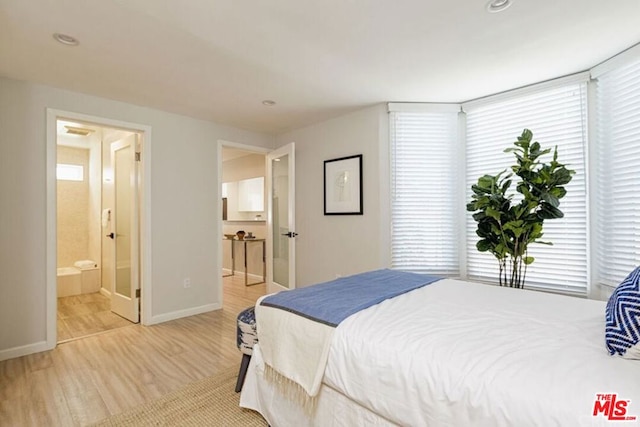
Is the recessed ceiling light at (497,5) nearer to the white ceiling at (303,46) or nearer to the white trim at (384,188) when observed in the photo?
the white ceiling at (303,46)

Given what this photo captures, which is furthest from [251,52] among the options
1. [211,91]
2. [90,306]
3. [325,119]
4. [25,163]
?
[90,306]

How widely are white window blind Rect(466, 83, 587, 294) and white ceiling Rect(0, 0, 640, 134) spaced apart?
252mm

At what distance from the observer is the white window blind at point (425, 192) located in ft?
11.7

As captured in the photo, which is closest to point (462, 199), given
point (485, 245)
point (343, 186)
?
point (485, 245)

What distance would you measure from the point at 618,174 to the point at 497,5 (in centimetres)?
178

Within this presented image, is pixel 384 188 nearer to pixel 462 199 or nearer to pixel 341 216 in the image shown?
pixel 341 216

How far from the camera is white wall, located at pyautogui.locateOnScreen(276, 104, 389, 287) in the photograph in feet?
11.7

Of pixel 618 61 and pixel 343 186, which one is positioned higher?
pixel 618 61

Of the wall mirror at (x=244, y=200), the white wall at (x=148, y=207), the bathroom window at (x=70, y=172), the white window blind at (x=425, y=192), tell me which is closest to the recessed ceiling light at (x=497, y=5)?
the white window blind at (x=425, y=192)

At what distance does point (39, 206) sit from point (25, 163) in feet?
1.26

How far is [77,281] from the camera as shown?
4.84 meters

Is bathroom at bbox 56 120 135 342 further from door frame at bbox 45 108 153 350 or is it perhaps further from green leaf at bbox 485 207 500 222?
green leaf at bbox 485 207 500 222

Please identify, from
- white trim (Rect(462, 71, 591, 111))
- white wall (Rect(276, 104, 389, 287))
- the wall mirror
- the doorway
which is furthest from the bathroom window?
white trim (Rect(462, 71, 591, 111))

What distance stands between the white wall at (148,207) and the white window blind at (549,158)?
293 cm
